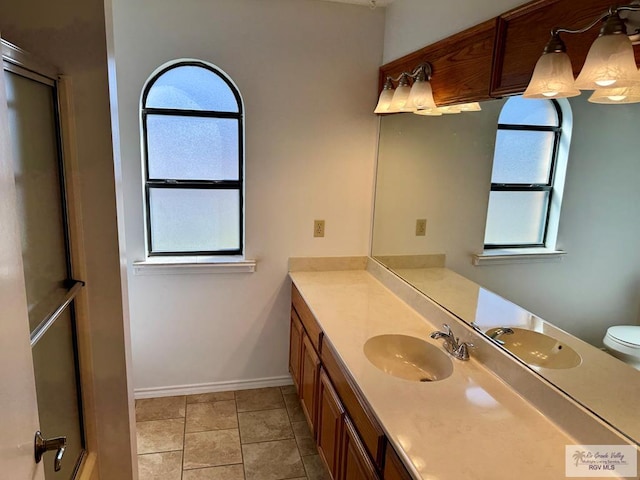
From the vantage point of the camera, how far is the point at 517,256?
169 cm

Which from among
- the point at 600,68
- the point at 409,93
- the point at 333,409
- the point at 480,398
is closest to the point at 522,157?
the point at 600,68

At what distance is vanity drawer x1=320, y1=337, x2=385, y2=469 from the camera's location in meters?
1.42

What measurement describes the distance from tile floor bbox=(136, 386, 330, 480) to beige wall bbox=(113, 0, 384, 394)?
153 millimetres

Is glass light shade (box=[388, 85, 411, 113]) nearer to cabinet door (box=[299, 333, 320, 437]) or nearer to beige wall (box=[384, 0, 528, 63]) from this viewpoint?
beige wall (box=[384, 0, 528, 63])

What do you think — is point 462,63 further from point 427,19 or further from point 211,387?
point 211,387

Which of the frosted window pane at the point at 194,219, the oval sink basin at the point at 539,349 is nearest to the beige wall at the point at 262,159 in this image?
the frosted window pane at the point at 194,219

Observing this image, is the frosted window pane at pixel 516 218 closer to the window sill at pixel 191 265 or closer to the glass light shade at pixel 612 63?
the glass light shade at pixel 612 63

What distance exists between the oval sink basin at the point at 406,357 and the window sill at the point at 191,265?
1144 millimetres

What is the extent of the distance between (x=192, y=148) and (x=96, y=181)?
3.85 ft

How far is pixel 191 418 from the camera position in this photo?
2.70 meters

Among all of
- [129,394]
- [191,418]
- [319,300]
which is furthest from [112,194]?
[191,418]

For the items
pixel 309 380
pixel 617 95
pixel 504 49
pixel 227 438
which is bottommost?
pixel 227 438

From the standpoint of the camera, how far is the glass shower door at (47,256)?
46.7 inches

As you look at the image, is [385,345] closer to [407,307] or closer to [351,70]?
[407,307]
